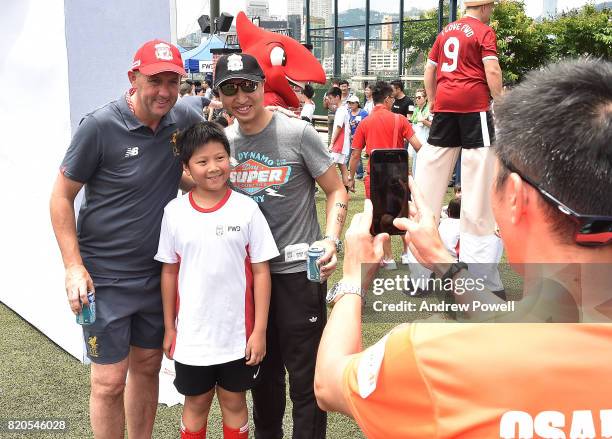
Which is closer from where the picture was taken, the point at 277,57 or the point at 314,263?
the point at 314,263

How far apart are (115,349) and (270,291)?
718 millimetres

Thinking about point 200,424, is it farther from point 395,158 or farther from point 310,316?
point 395,158

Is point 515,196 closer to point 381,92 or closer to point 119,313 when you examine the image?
point 119,313

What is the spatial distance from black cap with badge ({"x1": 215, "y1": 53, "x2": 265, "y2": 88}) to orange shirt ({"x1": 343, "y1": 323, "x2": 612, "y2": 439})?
75.4 inches

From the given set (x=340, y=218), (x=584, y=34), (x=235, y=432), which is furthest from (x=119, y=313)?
(x=584, y=34)

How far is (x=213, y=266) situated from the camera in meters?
2.77

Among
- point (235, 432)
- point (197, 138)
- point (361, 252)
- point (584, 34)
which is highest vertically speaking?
point (584, 34)

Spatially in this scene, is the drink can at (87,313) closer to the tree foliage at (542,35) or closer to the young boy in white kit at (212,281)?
the young boy in white kit at (212,281)

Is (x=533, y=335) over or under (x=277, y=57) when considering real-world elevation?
under

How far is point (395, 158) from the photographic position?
6.00 feet

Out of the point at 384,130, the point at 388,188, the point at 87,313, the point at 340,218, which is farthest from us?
the point at 384,130

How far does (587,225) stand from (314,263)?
1.67m

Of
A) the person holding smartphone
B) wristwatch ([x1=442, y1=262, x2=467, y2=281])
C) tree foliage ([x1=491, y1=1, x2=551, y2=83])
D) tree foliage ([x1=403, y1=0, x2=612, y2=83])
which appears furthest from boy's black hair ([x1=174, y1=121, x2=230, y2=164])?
tree foliage ([x1=491, y1=1, x2=551, y2=83])

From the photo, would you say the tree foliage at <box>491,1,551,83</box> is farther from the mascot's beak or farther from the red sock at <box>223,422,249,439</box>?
the red sock at <box>223,422,249,439</box>
